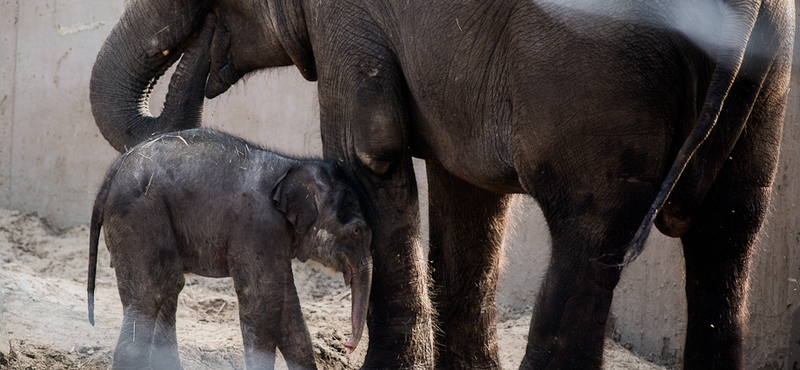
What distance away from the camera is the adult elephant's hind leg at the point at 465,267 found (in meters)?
4.30

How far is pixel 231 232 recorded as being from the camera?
3600 mm

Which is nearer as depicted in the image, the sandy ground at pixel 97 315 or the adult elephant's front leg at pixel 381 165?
the adult elephant's front leg at pixel 381 165

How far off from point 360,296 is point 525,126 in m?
0.97

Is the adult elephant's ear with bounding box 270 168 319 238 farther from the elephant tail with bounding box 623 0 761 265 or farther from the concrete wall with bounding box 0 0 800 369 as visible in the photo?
the concrete wall with bounding box 0 0 800 369

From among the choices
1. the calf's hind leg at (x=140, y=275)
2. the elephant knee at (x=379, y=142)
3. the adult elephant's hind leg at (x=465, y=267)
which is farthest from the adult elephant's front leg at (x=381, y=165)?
the calf's hind leg at (x=140, y=275)

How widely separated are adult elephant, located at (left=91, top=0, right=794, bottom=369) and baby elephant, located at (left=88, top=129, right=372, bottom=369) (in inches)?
6.1

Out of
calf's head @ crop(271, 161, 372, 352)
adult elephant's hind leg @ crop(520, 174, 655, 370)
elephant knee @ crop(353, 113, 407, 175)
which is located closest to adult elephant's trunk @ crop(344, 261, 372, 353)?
calf's head @ crop(271, 161, 372, 352)

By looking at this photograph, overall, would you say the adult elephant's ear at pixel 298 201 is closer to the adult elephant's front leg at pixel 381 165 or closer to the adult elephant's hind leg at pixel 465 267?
the adult elephant's front leg at pixel 381 165

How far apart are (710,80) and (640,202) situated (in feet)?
1.31

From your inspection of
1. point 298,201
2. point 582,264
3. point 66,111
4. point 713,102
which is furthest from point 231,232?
point 66,111

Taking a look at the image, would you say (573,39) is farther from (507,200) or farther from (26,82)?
(26,82)

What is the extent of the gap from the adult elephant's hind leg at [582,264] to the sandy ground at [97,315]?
1614mm

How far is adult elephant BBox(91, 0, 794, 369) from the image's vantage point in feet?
9.18

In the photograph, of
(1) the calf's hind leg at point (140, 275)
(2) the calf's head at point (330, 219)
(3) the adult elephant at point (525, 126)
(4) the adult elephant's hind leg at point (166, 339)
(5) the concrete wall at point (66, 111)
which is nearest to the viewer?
(3) the adult elephant at point (525, 126)
